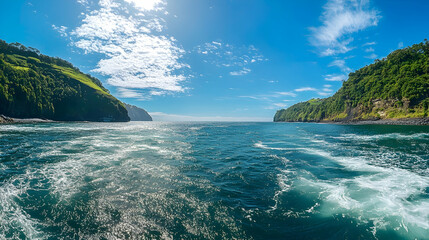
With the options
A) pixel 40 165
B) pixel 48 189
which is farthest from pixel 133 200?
pixel 40 165

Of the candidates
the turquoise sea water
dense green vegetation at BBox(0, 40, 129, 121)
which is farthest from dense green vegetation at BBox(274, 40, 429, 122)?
dense green vegetation at BBox(0, 40, 129, 121)

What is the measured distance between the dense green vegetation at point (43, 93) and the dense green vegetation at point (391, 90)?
702 ft

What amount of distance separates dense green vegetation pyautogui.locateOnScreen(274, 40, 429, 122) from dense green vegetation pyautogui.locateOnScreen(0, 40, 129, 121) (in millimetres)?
213892

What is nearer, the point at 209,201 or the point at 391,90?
the point at 209,201

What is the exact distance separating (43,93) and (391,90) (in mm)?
233894

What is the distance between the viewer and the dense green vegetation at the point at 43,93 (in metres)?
92.6

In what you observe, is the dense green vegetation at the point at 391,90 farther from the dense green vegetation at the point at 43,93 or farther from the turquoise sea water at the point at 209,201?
the dense green vegetation at the point at 43,93

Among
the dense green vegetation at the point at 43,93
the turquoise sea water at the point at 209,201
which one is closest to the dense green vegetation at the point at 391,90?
the turquoise sea water at the point at 209,201

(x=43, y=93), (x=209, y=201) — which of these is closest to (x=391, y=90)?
(x=209, y=201)

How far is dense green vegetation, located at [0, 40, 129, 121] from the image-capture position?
304 feet

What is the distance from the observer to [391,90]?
102 m

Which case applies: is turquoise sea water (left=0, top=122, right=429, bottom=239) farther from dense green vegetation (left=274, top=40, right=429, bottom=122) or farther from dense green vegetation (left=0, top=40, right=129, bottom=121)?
dense green vegetation (left=0, top=40, right=129, bottom=121)

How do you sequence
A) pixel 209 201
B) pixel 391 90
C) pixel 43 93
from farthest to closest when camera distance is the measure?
pixel 43 93, pixel 391 90, pixel 209 201

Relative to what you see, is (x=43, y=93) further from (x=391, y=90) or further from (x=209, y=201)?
(x=391, y=90)
